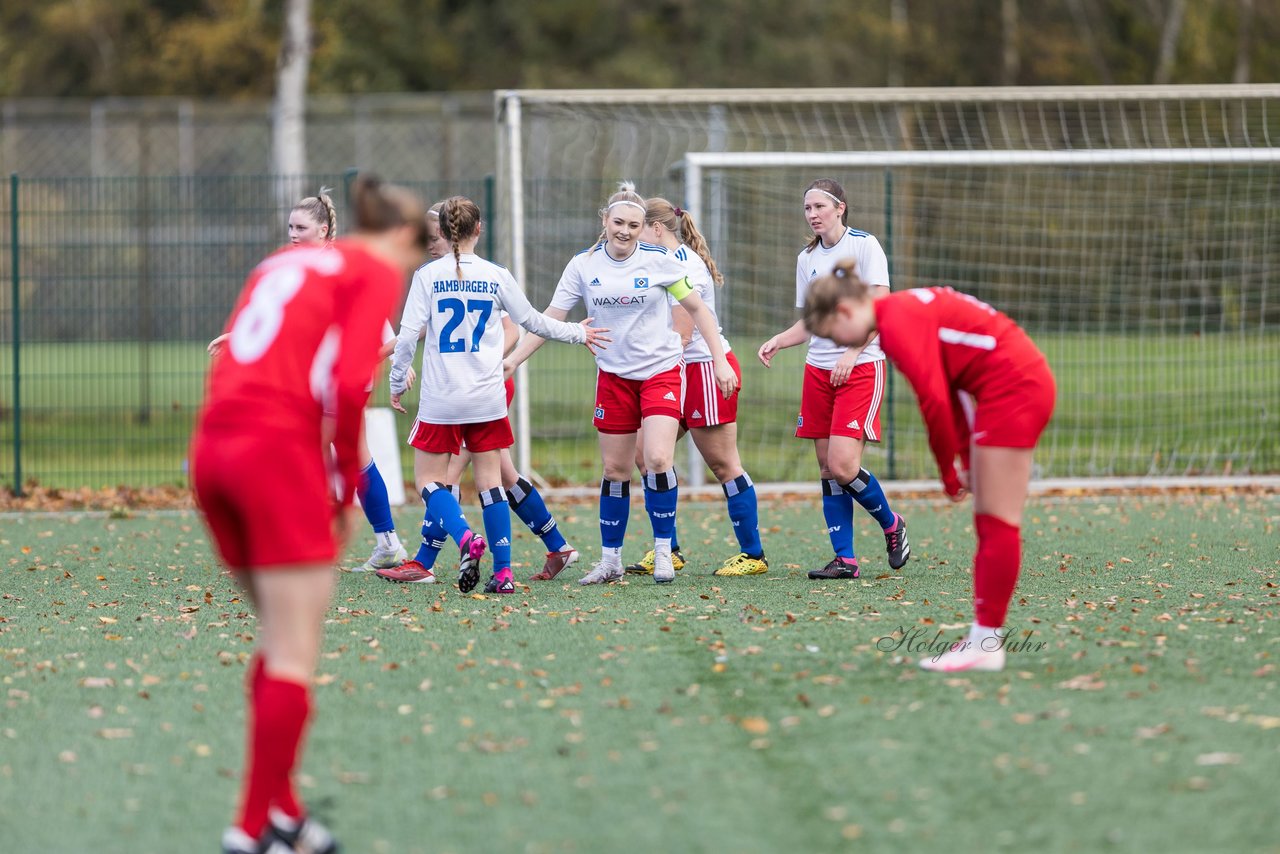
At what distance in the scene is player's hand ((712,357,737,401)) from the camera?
7.42 metres

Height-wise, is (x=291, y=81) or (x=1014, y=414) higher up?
(x=291, y=81)

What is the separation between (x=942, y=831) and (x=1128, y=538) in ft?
18.9

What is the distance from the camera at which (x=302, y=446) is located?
3.63 metres

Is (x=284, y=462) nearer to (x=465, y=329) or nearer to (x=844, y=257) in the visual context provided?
(x=465, y=329)

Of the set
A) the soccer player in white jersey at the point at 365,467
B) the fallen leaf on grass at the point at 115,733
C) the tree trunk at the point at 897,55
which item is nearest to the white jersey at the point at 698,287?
the soccer player in white jersey at the point at 365,467

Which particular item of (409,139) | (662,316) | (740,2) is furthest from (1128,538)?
(740,2)

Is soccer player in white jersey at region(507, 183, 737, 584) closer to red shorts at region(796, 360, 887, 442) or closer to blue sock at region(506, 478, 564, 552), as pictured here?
blue sock at region(506, 478, 564, 552)

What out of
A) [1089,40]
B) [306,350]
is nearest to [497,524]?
[306,350]

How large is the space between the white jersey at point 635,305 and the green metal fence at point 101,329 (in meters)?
4.55

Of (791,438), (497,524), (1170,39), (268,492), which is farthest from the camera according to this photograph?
(1170,39)

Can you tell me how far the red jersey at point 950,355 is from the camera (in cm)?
500

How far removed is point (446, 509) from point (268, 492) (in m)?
3.89

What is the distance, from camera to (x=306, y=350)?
368 centimetres

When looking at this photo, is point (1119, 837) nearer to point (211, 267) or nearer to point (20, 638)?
point (20, 638)
